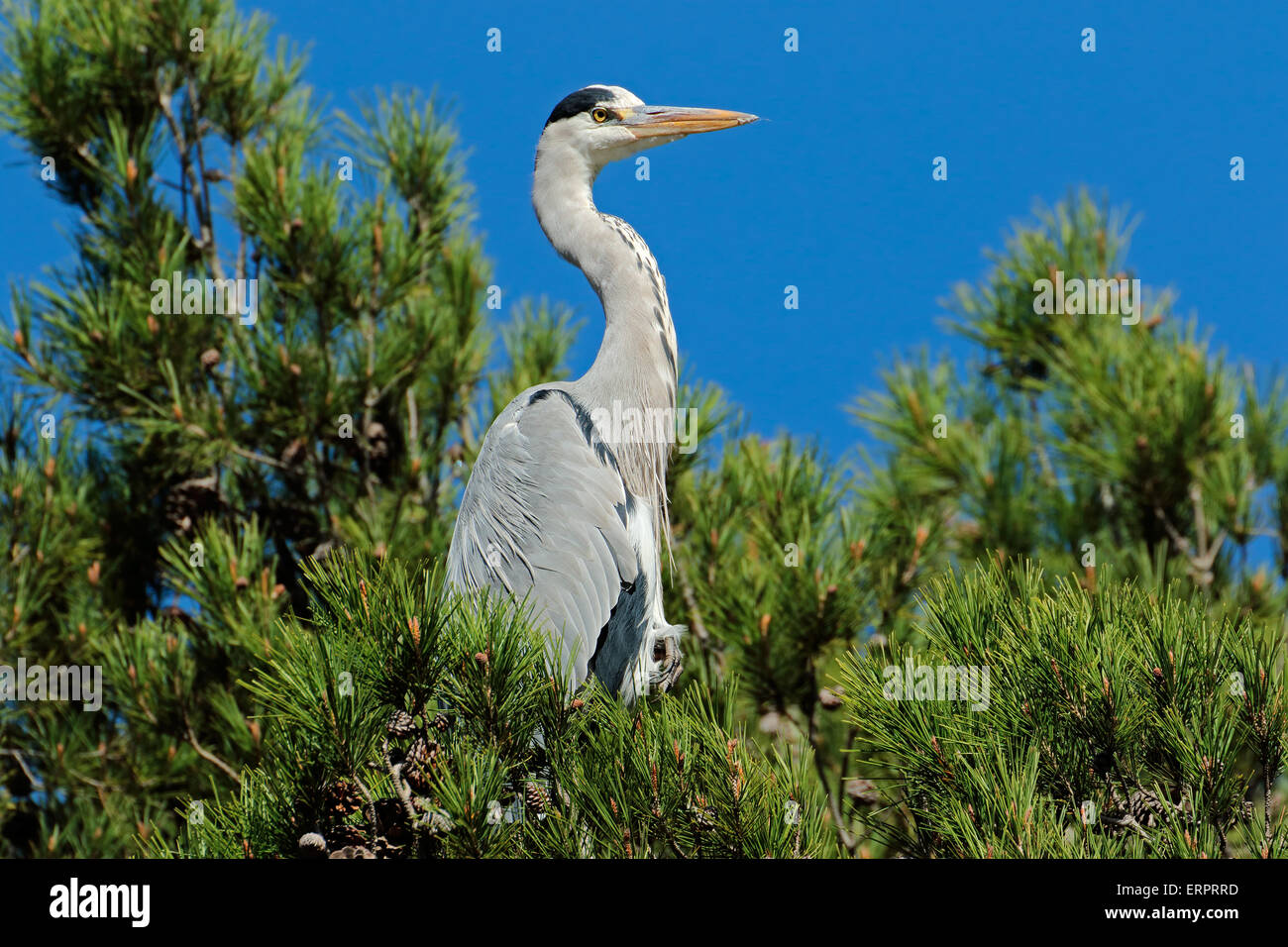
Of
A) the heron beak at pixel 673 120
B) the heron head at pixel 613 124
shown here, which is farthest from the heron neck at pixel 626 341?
the heron beak at pixel 673 120

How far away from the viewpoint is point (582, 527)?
3236 millimetres

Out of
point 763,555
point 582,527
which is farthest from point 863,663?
point 763,555

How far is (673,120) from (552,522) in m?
1.29

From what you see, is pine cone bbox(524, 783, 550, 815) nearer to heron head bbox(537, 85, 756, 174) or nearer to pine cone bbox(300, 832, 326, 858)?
pine cone bbox(300, 832, 326, 858)

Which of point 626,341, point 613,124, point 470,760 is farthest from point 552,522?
point 470,760

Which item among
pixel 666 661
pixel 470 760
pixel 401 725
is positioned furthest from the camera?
pixel 666 661

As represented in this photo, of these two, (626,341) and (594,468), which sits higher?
(626,341)

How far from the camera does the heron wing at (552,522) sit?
10.4 ft

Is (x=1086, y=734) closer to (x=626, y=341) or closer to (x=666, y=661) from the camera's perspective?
(x=666, y=661)

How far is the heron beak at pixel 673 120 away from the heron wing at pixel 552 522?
845 millimetres

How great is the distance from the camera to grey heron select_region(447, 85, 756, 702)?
319cm

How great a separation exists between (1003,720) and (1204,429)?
255cm

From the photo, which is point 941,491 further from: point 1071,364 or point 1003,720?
point 1003,720

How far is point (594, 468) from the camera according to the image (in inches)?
131
